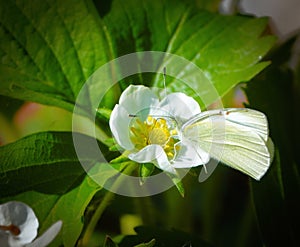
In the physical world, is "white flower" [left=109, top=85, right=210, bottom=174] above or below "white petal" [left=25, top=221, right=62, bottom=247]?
above

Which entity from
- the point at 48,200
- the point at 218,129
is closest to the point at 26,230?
the point at 48,200

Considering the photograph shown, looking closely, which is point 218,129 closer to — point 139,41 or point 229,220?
point 139,41

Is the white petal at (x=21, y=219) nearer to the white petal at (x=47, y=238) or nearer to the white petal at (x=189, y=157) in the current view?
→ the white petal at (x=47, y=238)

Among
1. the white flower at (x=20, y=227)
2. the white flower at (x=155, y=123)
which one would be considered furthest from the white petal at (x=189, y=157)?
the white flower at (x=20, y=227)

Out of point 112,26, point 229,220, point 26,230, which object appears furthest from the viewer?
point 229,220

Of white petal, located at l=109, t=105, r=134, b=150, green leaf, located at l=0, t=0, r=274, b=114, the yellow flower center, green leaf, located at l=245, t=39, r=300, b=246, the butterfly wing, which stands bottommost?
green leaf, located at l=245, t=39, r=300, b=246

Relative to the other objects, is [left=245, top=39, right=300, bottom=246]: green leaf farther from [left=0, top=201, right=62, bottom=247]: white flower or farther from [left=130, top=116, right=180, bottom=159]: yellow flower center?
[left=0, top=201, right=62, bottom=247]: white flower

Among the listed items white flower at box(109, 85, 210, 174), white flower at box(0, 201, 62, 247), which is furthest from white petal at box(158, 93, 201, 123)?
white flower at box(0, 201, 62, 247)
